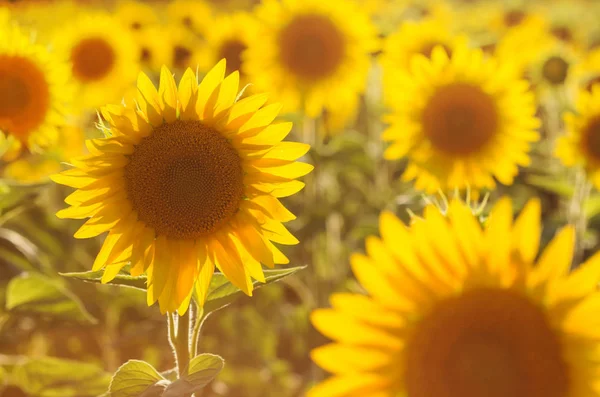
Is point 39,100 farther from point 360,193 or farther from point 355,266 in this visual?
point 360,193

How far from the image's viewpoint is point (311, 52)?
8.87 ft

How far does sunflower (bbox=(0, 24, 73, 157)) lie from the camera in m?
1.68

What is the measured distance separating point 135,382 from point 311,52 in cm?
185

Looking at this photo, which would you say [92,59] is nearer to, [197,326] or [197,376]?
[197,326]

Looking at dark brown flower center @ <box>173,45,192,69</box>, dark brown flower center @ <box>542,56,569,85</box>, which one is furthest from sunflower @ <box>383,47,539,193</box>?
dark brown flower center @ <box>173,45,192,69</box>

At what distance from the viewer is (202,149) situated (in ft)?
3.93

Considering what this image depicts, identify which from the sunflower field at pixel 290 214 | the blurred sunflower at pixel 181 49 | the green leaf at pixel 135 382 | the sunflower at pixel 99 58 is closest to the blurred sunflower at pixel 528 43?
the sunflower field at pixel 290 214

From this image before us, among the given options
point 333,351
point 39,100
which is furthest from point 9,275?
point 333,351

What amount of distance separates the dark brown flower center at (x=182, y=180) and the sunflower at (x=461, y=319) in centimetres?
43

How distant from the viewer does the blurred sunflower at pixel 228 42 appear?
3.16 metres

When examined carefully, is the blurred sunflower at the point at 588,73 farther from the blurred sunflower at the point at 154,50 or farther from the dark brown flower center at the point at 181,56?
the blurred sunflower at the point at 154,50

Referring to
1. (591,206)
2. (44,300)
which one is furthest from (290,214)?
(591,206)

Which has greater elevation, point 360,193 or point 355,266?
point 360,193

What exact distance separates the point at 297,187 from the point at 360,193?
2.00m
